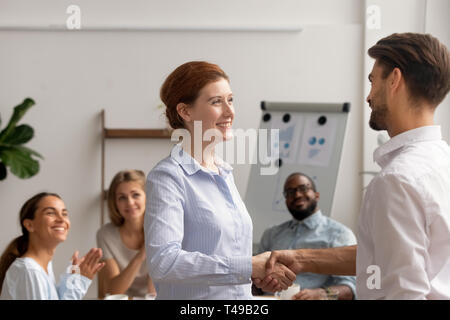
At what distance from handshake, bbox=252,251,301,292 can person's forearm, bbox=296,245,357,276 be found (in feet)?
0.23

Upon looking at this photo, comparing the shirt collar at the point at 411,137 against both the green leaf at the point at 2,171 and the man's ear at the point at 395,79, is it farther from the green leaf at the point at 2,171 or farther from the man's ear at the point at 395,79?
the green leaf at the point at 2,171

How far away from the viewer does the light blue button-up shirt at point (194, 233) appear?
3.69 feet

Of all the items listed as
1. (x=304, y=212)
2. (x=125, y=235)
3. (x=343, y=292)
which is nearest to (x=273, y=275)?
(x=343, y=292)

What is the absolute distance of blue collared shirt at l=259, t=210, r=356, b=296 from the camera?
2861mm

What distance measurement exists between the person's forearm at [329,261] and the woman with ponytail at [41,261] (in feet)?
2.82

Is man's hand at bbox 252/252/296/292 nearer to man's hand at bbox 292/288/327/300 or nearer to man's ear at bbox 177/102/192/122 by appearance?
man's ear at bbox 177/102/192/122

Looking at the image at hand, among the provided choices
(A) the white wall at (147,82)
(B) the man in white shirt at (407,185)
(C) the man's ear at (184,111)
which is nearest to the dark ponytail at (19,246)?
(C) the man's ear at (184,111)

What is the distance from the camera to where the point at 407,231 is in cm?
96

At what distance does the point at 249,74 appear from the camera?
445cm

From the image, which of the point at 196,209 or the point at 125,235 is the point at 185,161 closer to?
the point at 196,209

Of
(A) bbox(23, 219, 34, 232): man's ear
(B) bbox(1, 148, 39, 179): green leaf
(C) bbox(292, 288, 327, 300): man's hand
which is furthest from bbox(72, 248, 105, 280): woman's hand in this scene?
(B) bbox(1, 148, 39, 179): green leaf
